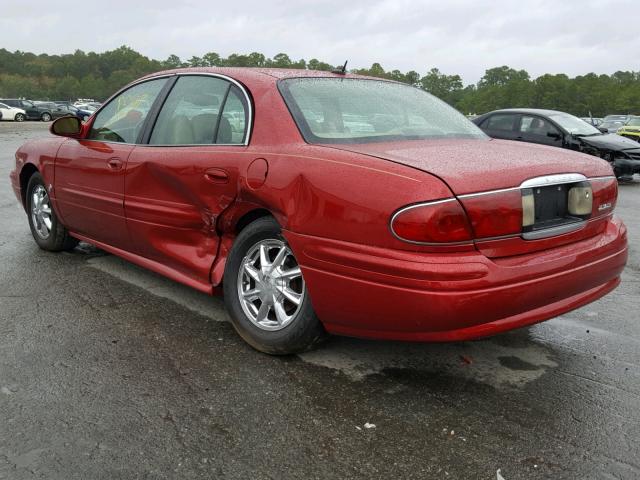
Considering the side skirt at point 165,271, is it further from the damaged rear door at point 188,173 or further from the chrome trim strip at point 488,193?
the chrome trim strip at point 488,193

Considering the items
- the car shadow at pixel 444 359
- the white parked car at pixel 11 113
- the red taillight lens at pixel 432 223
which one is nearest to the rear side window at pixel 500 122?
the car shadow at pixel 444 359

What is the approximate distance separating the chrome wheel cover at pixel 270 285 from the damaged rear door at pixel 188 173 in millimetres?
309

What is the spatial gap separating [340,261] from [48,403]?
143cm

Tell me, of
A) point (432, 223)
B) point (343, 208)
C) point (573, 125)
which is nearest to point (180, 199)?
point (343, 208)

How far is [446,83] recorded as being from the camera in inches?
4114

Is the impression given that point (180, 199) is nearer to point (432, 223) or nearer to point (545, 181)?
point (432, 223)

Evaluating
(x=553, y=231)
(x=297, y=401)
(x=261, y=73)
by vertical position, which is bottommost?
(x=297, y=401)

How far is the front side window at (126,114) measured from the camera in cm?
411

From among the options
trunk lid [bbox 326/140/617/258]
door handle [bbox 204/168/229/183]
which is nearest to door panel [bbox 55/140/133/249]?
door handle [bbox 204/168/229/183]

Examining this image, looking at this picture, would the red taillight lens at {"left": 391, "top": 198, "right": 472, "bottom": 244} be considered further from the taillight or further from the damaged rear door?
the damaged rear door

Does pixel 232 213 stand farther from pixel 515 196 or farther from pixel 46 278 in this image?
pixel 46 278

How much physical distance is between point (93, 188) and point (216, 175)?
1452 mm

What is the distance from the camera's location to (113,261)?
198 inches

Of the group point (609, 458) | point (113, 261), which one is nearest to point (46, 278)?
point (113, 261)
